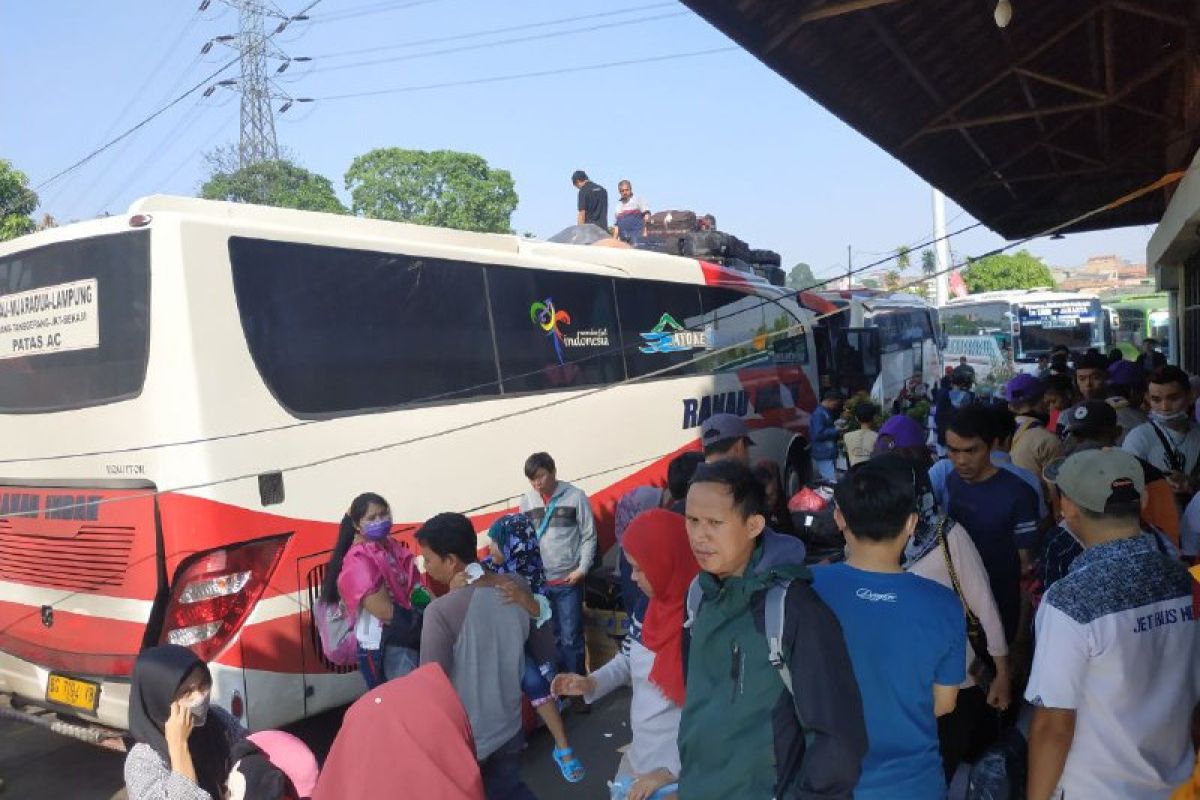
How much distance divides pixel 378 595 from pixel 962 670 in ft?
9.65

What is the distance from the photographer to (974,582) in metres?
3.04

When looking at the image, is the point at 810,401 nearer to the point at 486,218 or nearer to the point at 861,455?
the point at 861,455

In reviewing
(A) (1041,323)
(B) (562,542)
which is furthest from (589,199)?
(A) (1041,323)

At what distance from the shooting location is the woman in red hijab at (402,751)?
2162mm

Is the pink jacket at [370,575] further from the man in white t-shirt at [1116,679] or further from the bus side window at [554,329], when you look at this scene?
the man in white t-shirt at [1116,679]

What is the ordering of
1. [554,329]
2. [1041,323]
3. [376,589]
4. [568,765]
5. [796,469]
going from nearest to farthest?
[568,765], [376,589], [554,329], [796,469], [1041,323]

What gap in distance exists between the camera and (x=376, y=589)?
4.35 metres

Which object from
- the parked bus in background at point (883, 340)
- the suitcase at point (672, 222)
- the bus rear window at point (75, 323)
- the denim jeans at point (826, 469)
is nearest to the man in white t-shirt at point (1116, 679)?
the bus rear window at point (75, 323)

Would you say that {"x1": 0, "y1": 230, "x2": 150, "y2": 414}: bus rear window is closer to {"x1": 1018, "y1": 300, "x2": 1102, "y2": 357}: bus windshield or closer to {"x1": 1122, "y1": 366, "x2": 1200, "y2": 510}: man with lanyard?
{"x1": 1122, "y1": 366, "x2": 1200, "y2": 510}: man with lanyard

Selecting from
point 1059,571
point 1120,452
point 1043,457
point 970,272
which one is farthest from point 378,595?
point 970,272

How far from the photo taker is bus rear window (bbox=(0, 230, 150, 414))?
4.48 m

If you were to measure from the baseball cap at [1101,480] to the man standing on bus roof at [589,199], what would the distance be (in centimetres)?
822

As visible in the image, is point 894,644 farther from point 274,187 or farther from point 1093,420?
point 274,187

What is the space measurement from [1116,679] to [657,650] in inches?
48.4
